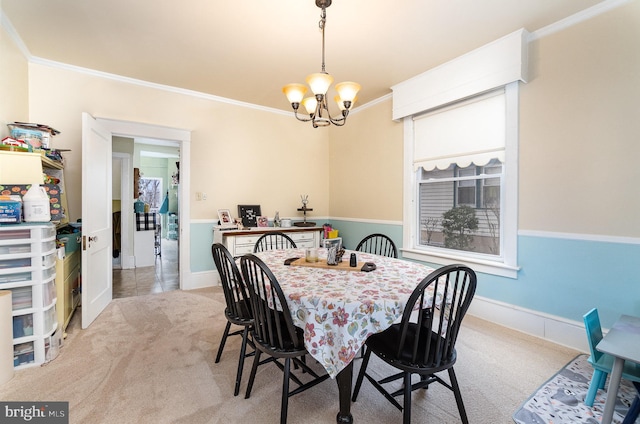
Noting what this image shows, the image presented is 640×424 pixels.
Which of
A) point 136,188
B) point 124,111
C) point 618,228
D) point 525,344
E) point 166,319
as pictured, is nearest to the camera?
point 618,228

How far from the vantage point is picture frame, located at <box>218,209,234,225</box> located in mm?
4160

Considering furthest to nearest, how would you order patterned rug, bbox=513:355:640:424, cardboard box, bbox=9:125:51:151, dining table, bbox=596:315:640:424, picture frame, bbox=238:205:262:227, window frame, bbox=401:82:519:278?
picture frame, bbox=238:205:262:227 < window frame, bbox=401:82:519:278 < cardboard box, bbox=9:125:51:151 < patterned rug, bbox=513:355:640:424 < dining table, bbox=596:315:640:424

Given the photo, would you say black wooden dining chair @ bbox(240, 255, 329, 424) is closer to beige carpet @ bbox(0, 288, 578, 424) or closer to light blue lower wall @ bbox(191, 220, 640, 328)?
beige carpet @ bbox(0, 288, 578, 424)

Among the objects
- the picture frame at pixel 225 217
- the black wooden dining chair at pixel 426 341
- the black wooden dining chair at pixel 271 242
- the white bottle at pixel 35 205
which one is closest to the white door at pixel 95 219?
the white bottle at pixel 35 205

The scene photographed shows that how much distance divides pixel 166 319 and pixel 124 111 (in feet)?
8.44

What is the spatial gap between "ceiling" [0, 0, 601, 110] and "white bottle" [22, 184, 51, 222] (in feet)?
4.88

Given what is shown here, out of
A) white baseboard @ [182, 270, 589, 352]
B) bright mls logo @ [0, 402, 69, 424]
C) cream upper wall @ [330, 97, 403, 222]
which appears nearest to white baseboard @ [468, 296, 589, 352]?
white baseboard @ [182, 270, 589, 352]

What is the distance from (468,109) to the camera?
124 inches

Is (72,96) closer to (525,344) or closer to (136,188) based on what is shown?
(136,188)

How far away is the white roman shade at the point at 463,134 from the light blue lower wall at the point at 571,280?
975mm

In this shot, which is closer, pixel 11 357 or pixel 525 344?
pixel 11 357

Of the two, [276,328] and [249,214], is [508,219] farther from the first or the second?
[249,214]

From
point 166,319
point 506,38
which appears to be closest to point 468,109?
point 506,38

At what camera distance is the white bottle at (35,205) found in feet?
7.03
